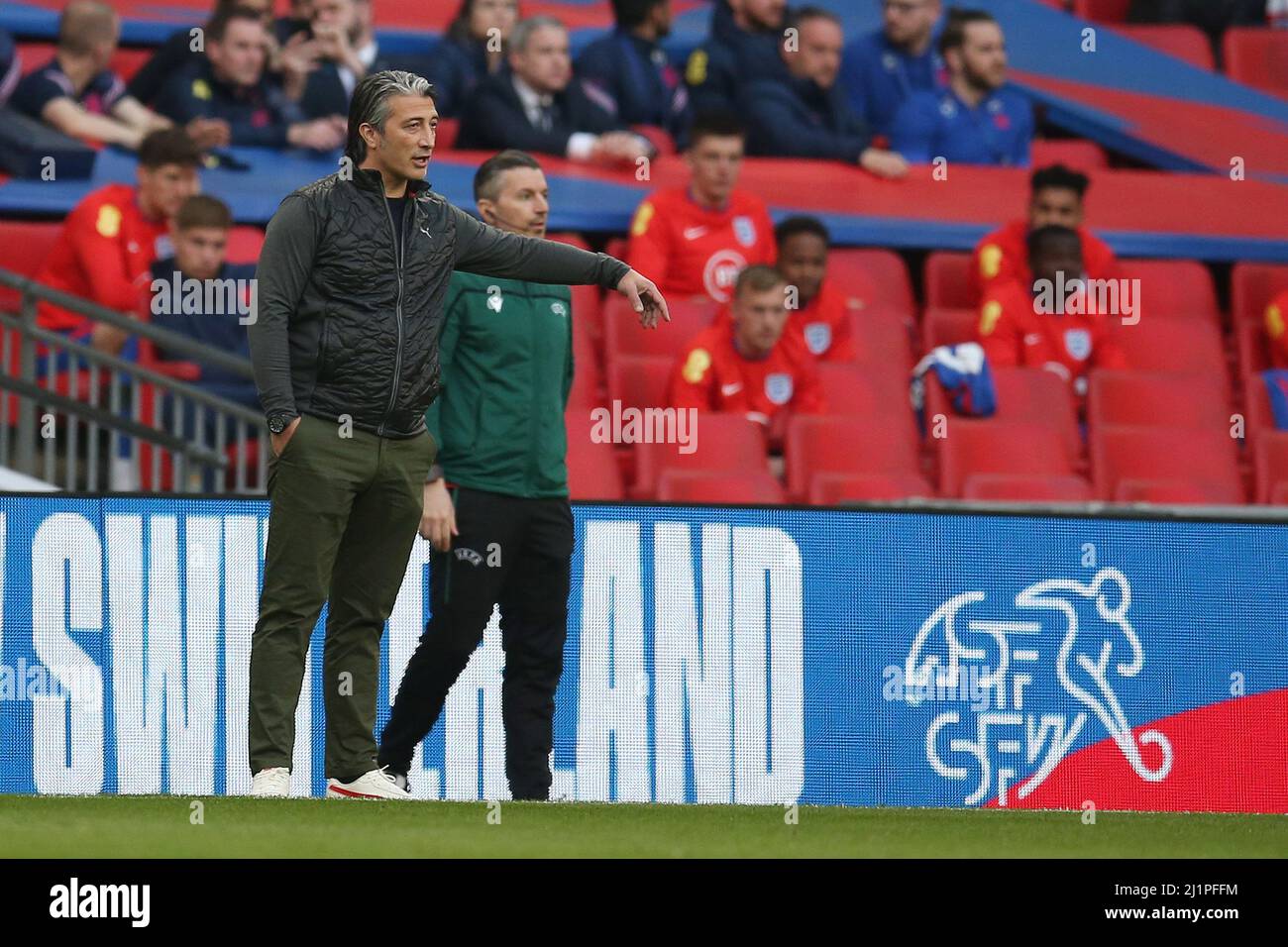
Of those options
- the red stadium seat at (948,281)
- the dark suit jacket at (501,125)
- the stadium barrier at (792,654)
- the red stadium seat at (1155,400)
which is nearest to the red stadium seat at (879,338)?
the red stadium seat at (948,281)

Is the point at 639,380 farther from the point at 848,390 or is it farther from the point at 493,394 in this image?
the point at 493,394

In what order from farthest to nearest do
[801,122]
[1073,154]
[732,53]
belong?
[1073,154] → [732,53] → [801,122]

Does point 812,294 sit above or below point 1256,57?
below

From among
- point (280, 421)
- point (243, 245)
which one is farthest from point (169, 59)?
point (280, 421)

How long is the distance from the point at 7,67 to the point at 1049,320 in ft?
18.0

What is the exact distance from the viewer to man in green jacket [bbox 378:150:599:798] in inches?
262

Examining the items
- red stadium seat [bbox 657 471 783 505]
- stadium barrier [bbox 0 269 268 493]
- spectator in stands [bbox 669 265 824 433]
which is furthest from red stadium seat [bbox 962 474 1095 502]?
stadium barrier [bbox 0 269 268 493]

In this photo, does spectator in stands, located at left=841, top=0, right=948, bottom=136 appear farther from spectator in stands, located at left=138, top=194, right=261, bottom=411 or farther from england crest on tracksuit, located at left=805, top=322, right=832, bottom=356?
spectator in stands, located at left=138, top=194, right=261, bottom=411

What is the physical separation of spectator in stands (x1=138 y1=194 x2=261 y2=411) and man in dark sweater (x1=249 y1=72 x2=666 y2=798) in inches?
168

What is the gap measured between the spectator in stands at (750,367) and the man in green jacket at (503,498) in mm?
3386

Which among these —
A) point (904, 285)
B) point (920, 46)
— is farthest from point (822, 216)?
point (920, 46)

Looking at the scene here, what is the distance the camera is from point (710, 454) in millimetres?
9703

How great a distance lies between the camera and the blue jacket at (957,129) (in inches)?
493
